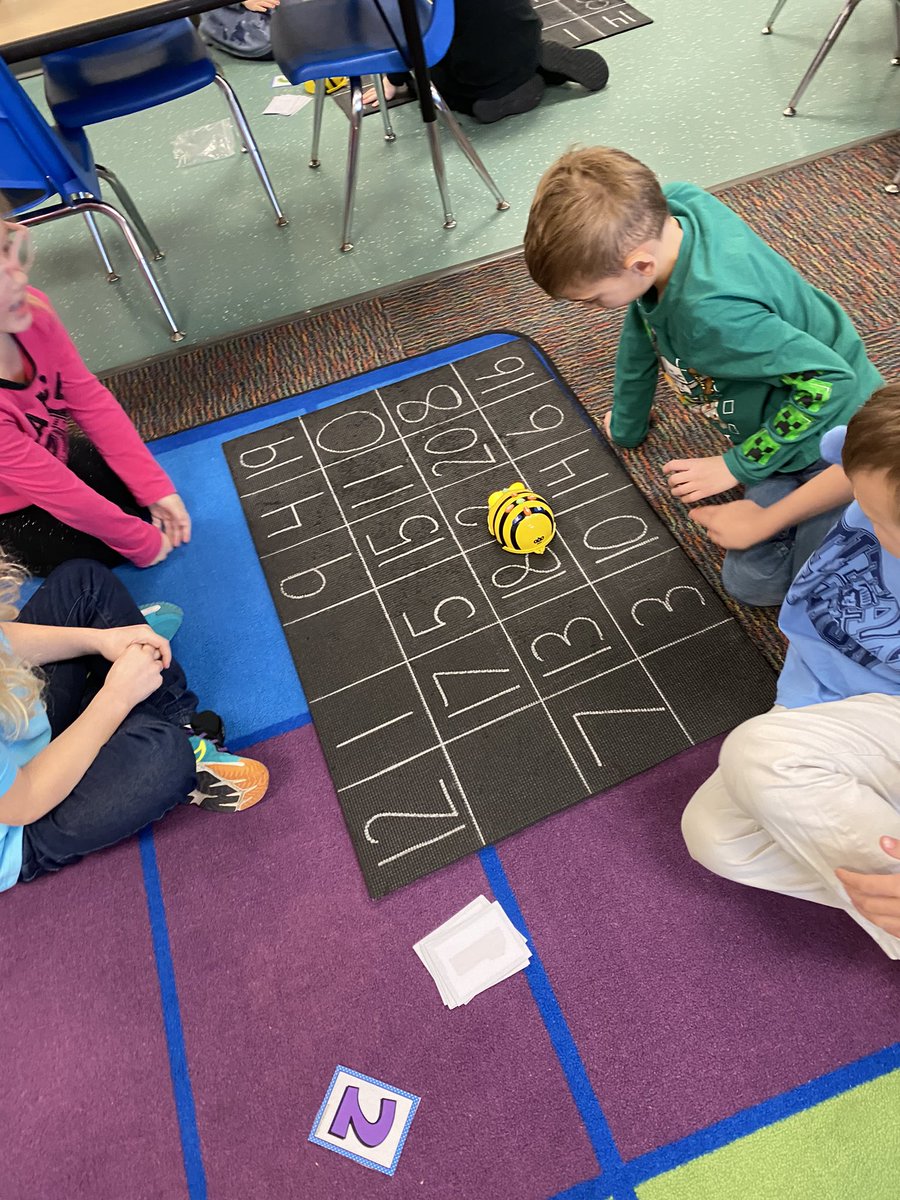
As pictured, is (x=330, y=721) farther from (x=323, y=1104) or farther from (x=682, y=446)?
(x=682, y=446)

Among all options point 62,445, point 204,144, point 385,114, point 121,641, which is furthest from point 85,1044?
point 204,144

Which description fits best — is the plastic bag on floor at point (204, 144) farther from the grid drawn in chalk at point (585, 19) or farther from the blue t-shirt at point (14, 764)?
the blue t-shirt at point (14, 764)

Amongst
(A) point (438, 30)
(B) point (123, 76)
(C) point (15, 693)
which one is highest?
(B) point (123, 76)

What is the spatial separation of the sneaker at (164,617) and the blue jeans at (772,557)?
3.46 feet

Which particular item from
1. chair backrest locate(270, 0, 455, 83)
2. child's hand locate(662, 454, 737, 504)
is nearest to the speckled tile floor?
chair backrest locate(270, 0, 455, 83)

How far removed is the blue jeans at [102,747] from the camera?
1.29m

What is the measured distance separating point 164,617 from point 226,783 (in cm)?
41

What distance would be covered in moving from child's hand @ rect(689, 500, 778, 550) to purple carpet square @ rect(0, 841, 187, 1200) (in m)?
1.13

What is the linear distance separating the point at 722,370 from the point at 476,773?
76 cm

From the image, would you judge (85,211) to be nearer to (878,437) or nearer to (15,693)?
(15,693)

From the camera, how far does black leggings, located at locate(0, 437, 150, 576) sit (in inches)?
64.4

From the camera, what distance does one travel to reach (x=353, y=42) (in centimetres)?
199

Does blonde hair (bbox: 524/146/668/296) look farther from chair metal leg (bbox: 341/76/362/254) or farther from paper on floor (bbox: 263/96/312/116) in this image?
paper on floor (bbox: 263/96/312/116)

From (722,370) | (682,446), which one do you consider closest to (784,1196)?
(722,370)
